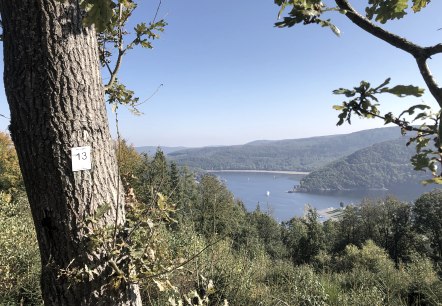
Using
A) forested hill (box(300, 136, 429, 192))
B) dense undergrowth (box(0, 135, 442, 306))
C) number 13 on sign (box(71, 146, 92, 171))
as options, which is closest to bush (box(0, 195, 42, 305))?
dense undergrowth (box(0, 135, 442, 306))

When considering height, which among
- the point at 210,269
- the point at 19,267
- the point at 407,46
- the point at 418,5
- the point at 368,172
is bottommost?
the point at 368,172

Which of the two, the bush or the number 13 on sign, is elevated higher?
the number 13 on sign

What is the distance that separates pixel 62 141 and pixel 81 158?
0.12 meters

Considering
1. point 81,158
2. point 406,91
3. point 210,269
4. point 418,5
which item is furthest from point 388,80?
point 210,269

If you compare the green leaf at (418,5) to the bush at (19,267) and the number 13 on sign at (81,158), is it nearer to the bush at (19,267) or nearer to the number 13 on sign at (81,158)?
the number 13 on sign at (81,158)

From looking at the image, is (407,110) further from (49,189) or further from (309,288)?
(309,288)

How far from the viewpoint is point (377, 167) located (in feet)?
569

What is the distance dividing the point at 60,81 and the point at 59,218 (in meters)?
0.68

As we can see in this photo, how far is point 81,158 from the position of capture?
1.64 meters

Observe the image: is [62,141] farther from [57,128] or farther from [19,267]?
[19,267]

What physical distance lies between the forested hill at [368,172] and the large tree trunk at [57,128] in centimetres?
16617

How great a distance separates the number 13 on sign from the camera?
162 centimetres

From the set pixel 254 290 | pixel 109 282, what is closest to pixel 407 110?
pixel 109 282

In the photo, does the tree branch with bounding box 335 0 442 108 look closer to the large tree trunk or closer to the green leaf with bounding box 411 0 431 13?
the green leaf with bounding box 411 0 431 13
